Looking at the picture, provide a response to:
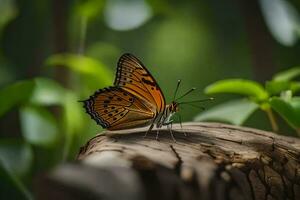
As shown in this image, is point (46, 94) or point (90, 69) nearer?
point (46, 94)

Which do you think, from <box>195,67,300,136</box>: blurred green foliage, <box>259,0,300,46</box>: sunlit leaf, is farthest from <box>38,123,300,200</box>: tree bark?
<box>259,0,300,46</box>: sunlit leaf

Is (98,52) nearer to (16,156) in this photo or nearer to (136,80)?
(16,156)

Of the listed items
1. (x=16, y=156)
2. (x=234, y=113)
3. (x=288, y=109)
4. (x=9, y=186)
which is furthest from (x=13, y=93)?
(x=288, y=109)

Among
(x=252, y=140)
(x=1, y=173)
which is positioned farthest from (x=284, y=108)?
(x=1, y=173)

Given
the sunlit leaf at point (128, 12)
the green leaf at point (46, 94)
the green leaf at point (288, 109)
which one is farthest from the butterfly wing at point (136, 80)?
the sunlit leaf at point (128, 12)

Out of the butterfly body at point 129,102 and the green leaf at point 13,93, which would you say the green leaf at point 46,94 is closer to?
the green leaf at point 13,93

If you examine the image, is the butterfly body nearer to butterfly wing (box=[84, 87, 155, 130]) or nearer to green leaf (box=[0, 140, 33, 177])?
butterfly wing (box=[84, 87, 155, 130])
